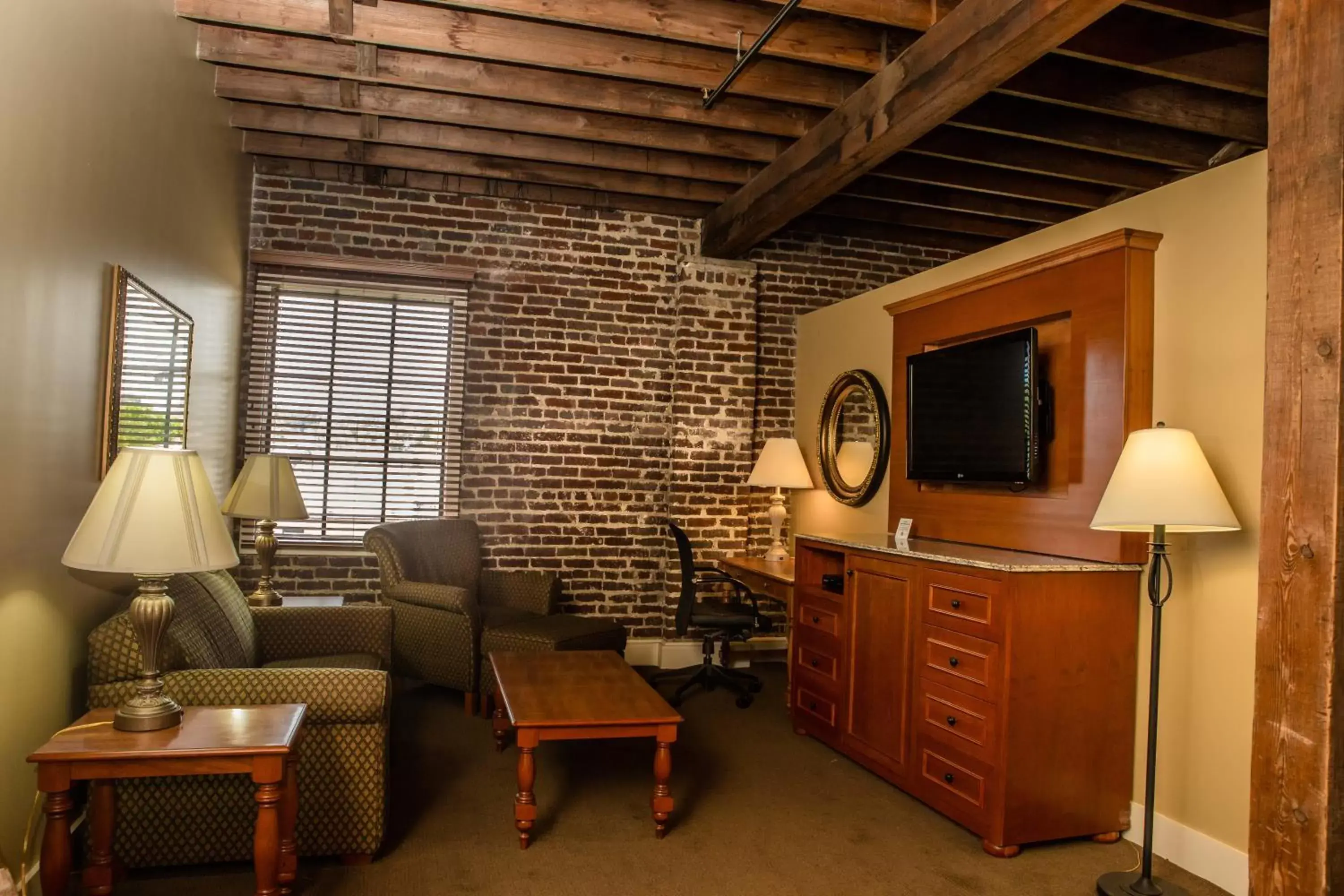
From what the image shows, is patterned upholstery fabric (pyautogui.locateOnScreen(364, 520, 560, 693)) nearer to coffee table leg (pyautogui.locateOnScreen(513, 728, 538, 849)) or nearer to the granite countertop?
coffee table leg (pyautogui.locateOnScreen(513, 728, 538, 849))

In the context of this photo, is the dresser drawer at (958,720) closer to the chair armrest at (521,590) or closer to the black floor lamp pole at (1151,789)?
the black floor lamp pole at (1151,789)

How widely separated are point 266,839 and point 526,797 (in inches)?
38.6

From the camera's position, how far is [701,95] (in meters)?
4.43

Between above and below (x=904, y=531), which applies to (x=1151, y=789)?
below

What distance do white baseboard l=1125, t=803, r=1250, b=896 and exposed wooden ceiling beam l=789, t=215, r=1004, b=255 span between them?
3.90m

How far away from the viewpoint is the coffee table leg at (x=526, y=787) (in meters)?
3.15

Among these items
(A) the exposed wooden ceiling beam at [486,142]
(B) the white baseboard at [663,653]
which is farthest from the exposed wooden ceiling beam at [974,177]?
(B) the white baseboard at [663,653]

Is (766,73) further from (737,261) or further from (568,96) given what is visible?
(737,261)

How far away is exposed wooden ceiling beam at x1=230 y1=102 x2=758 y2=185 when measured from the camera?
15.9 ft

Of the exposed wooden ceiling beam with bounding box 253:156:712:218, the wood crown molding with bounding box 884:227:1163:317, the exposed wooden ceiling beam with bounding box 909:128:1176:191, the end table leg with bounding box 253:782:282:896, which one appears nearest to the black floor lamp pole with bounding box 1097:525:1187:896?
the wood crown molding with bounding box 884:227:1163:317

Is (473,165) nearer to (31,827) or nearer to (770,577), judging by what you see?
(770,577)

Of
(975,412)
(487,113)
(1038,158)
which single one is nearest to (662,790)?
(975,412)

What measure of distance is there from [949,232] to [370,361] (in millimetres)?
4024

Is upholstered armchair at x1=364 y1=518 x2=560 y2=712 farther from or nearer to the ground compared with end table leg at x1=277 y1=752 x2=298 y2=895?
farther from the ground
